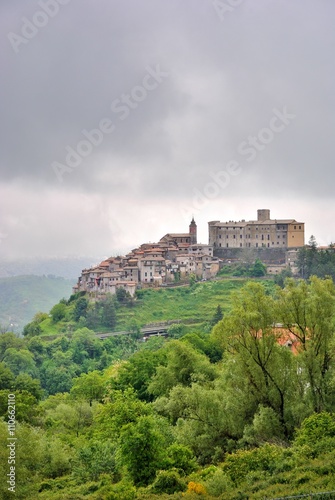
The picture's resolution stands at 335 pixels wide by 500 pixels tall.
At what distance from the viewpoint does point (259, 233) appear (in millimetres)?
74375

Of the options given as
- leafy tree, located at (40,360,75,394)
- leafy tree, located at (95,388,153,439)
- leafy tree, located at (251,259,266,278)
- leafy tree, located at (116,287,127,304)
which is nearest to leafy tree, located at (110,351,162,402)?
leafy tree, located at (95,388,153,439)

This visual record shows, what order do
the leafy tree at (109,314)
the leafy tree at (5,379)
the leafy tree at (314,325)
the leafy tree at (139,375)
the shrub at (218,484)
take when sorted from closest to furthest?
the shrub at (218,484)
the leafy tree at (314,325)
the leafy tree at (139,375)
the leafy tree at (5,379)
the leafy tree at (109,314)

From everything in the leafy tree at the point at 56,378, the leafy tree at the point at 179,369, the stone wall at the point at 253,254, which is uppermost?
the stone wall at the point at 253,254

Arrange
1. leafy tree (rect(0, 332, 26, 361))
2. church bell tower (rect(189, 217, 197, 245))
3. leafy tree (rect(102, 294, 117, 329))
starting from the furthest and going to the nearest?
1. church bell tower (rect(189, 217, 197, 245))
2. leafy tree (rect(102, 294, 117, 329))
3. leafy tree (rect(0, 332, 26, 361))

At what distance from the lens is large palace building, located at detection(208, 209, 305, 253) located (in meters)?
73.5

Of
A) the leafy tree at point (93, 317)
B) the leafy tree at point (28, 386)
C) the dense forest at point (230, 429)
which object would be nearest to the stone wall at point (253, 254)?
the leafy tree at point (93, 317)

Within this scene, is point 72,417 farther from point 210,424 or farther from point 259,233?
point 259,233

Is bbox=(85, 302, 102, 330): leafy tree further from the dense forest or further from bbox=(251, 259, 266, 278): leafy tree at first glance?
the dense forest

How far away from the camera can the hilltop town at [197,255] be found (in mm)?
70688

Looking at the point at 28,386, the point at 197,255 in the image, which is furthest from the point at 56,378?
the point at 197,255

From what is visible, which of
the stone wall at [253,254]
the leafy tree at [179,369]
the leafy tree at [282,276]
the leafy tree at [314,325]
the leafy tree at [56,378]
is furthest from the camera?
the stone wall at [253,254]

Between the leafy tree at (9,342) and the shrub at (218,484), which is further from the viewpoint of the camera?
the leafy tree at (9,342)

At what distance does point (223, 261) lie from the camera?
74688mm

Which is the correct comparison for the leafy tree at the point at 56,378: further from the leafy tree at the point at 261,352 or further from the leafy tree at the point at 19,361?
the leafy tree at the point at 261,352
